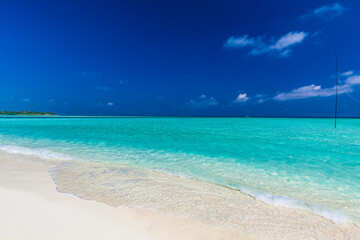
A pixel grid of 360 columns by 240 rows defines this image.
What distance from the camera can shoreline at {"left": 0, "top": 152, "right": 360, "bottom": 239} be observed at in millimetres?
2734

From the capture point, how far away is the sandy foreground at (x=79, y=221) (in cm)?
253

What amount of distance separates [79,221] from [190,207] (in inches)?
78.1

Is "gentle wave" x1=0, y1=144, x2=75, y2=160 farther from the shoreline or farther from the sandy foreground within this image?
the sandy foreground

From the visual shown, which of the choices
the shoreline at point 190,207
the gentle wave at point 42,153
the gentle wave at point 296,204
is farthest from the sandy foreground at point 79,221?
the gentle wave at point 42,153

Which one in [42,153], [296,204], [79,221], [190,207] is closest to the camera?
[79,221]

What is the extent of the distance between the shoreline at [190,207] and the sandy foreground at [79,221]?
0.03 metres

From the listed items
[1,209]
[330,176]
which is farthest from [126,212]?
[330,176]

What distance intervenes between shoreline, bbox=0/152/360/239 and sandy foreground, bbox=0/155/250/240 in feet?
0.08

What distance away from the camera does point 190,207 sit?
11.2 ft

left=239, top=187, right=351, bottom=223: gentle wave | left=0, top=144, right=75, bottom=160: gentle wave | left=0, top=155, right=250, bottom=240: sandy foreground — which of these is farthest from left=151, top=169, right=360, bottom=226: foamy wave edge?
left=0, top=144, right=75, bottom=160: gentle wave

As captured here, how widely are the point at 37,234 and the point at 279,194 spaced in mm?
4898

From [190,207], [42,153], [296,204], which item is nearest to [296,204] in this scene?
[296,204]

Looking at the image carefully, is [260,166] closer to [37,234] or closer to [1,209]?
[37,234]

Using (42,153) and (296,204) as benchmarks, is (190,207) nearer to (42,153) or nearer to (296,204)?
(296,204)
